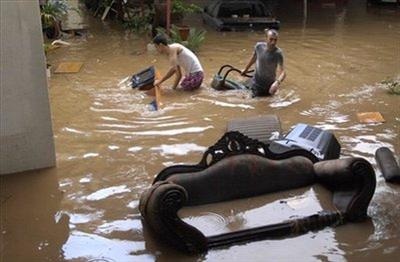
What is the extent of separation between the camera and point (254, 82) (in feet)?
26.4

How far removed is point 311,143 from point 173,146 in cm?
158

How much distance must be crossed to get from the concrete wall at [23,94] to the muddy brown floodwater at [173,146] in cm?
22

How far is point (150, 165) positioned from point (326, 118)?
102 inches

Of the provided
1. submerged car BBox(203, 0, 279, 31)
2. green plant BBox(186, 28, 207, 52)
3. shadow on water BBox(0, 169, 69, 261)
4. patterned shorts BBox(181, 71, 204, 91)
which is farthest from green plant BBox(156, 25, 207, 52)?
shadow on water BBox(0, 169, 69, 261)

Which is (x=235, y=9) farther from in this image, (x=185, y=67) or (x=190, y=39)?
(x=185, y=67)

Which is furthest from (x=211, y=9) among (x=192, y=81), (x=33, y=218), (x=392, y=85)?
(x=33, y=218)

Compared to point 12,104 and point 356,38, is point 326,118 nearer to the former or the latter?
point 12,104

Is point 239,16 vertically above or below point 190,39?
above

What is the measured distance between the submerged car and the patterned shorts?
509 cm

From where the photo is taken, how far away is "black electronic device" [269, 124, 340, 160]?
5426 millimetres

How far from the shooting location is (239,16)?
13602mm

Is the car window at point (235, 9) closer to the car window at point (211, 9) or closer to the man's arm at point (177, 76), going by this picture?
the car window at point (211, 9)

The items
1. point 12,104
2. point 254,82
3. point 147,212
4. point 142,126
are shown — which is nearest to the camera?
point 147,212

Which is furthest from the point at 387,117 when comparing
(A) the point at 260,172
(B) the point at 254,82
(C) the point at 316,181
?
(A) the point at 260,172
